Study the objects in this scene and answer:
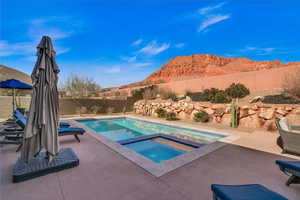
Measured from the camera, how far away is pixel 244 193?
1423mm

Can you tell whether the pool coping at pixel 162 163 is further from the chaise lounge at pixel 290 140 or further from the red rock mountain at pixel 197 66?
the red rock mountain at pixel 197 66

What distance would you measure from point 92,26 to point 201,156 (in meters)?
11.6

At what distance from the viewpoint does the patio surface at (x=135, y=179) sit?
184cm

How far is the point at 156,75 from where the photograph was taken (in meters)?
54.3

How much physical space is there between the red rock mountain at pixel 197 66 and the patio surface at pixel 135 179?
39803 millimetres

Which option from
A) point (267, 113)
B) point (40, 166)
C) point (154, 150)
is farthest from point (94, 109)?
point (267, 113)

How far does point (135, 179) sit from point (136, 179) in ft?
0.06

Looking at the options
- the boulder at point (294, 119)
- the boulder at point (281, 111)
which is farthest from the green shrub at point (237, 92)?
the boulder at point (294, 119)

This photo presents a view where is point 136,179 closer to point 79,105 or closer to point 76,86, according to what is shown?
point 79,105

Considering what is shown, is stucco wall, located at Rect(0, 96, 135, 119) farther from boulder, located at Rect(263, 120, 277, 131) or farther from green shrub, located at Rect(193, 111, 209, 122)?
boulder, located at Rect(263, 120, 277, 131)

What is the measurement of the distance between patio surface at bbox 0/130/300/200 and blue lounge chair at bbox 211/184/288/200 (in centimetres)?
51

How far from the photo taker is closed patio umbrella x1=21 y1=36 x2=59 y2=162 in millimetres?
2102

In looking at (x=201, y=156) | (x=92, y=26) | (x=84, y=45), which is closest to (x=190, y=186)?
(x=201, y=156)

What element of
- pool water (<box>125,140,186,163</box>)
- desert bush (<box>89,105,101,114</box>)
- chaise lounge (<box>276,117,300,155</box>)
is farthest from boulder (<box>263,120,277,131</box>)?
desert bush (<box>89,105,101,114</box>)
